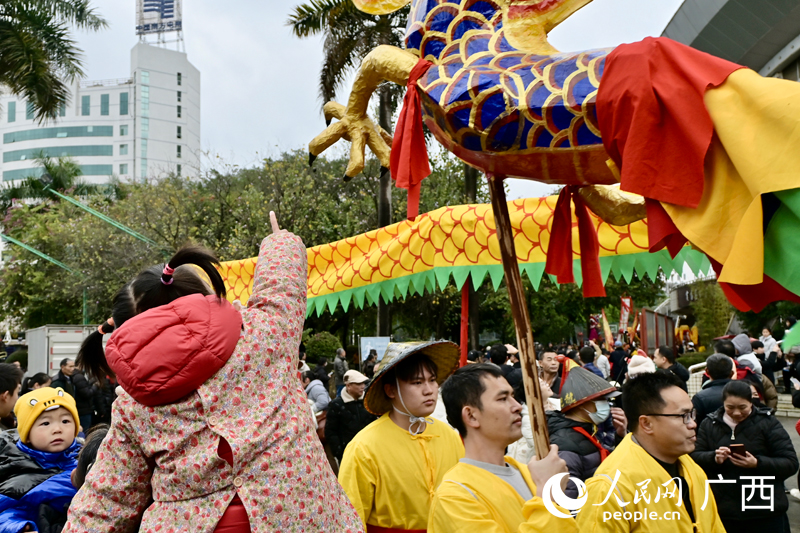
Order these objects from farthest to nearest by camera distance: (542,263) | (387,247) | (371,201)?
(371,201) → (387,247) → (542,263)

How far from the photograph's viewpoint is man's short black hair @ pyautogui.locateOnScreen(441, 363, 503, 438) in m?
2.37

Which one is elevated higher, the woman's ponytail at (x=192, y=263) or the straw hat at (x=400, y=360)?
the woman's ponytail at (x=192, y=263)

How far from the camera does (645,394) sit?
8.79 feet

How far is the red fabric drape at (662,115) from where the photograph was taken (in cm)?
190

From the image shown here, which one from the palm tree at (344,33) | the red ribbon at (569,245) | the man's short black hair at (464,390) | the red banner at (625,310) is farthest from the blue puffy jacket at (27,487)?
the red banner at (625,310)

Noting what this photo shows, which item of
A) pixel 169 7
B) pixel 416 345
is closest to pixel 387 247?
pixel 416 345

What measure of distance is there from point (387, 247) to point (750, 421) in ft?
11.9

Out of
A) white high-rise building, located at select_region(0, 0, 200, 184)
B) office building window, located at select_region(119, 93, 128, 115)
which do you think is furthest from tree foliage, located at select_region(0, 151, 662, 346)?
office building window, located at select_region(119, 93, 128, 115)

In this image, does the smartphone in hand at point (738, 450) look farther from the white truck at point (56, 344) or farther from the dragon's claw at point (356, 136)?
the white truck at point (56, 344)

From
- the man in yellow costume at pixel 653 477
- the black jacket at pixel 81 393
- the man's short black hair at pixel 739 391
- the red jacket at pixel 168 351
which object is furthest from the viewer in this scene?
the black jacket at pixel 81 393

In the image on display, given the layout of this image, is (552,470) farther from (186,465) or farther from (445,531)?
(186,465)

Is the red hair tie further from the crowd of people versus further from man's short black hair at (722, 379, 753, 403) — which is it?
man's short black hair at (722, 379, 753, 403)

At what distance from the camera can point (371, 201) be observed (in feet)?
57.6

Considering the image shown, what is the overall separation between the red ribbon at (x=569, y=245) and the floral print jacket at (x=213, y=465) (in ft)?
5.66
